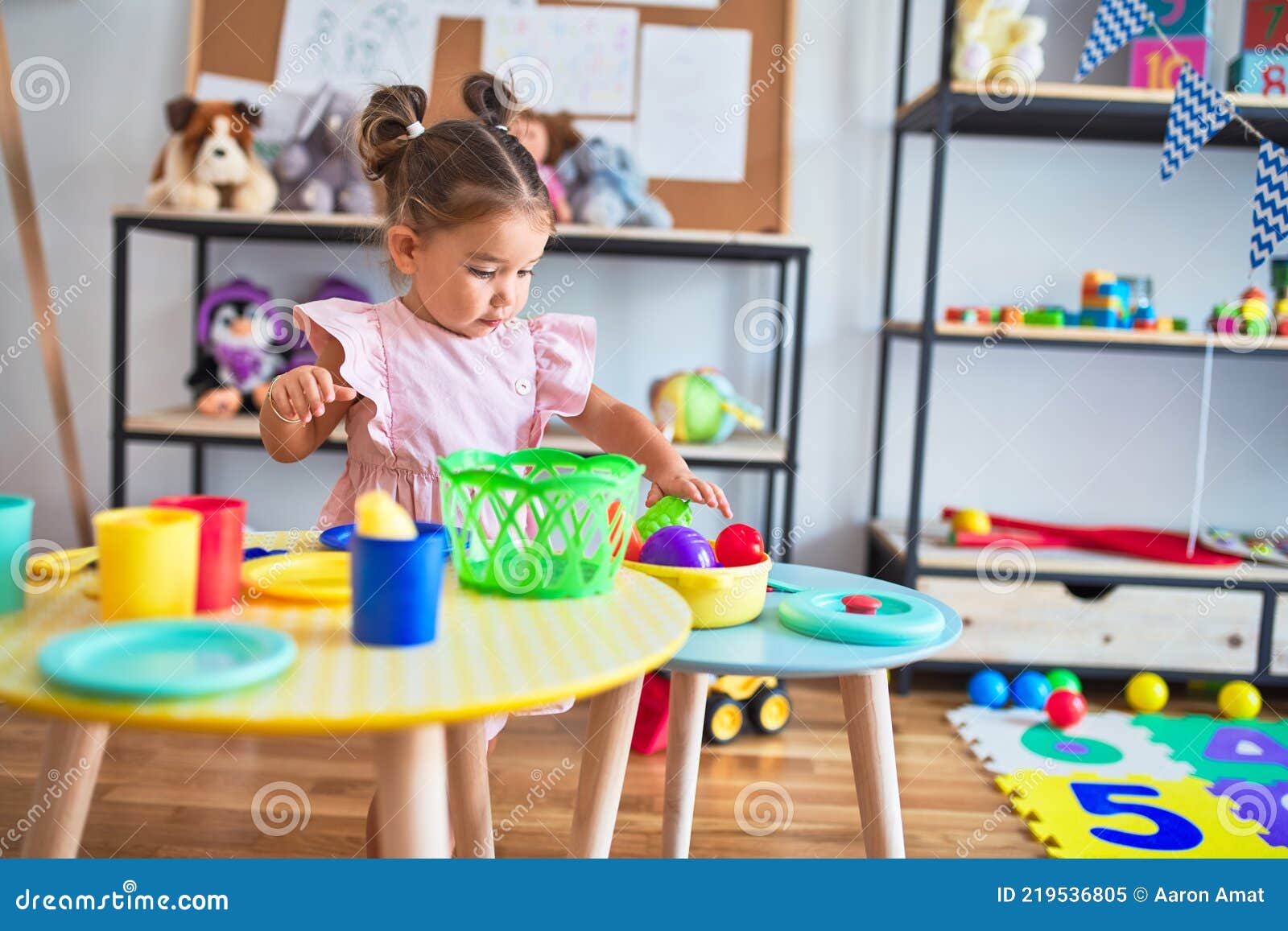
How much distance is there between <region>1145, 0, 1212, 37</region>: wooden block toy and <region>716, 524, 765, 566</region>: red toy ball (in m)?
1.78

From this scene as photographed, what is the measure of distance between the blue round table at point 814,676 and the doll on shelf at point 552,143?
1.13 metres

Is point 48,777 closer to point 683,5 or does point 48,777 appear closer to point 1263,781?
point 1263,781

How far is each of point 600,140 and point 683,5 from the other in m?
0.35

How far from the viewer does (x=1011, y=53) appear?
6.95ft

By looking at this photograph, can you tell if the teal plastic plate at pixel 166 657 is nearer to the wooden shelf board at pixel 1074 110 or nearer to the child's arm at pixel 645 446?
the child's arm at pixel 645 446

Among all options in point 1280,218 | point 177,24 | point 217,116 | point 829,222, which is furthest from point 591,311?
point 1280,218

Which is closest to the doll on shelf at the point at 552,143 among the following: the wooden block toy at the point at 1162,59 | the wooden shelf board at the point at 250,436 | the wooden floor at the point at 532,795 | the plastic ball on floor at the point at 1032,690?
the wooden shelf board at the point at 250,436

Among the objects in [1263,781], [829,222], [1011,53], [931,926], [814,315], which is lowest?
[1263,781]

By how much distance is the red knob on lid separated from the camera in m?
0.99

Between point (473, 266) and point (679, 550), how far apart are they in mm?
390

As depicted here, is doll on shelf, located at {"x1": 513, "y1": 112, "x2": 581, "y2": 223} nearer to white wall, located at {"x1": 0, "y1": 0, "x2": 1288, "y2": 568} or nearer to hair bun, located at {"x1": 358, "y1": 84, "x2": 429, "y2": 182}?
white wall, located at {"x1": 0, "y1": 0, "x2": 1288, "y2": 568}

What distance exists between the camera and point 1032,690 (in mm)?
2094

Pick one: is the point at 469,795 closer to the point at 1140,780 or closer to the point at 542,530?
the point at 542,530

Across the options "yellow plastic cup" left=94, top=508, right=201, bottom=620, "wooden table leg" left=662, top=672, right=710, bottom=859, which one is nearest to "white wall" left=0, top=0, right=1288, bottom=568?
"wooden table leg" left=662, top=672, right=710, bottom=859
